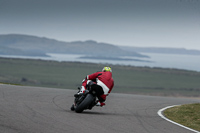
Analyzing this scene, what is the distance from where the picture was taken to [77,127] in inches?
384

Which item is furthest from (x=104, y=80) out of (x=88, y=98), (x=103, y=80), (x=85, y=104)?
(x=85, y=104)

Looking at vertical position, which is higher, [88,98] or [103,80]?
[103,80]

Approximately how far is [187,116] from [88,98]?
394 centimetres

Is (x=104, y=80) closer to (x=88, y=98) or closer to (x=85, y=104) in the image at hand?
(x=88, y=98)

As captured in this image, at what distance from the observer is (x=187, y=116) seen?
47.0ft

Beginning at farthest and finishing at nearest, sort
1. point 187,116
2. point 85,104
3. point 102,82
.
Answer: point 187,116, point 102,82, point 85,104

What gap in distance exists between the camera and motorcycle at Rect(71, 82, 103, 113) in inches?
503

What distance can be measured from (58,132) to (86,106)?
3988 millimetres

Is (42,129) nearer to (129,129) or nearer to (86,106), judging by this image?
(129,129)

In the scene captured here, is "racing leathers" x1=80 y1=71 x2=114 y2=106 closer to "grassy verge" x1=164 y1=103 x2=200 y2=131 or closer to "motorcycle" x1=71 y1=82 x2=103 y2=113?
"motorcycle" x1=71 y1=82 x2=103 y2=113

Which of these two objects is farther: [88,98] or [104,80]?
[104,80]

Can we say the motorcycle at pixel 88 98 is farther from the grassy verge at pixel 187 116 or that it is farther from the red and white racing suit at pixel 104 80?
the grassy verge at pixel 187 116

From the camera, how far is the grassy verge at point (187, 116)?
12516 mm

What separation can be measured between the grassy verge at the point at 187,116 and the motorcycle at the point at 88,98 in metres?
2.80
